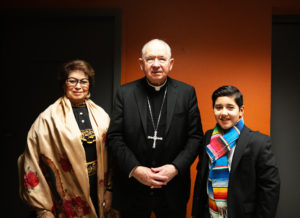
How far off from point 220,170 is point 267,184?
0.26m

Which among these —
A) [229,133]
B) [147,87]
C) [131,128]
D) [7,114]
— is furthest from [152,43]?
[7,114]

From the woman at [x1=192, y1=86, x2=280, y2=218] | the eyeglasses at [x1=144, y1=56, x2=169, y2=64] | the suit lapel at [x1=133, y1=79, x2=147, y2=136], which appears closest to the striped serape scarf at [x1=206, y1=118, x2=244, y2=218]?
the woman at [x1=192, y1=86, x2=280, y2=218]

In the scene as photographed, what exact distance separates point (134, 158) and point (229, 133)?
62cm

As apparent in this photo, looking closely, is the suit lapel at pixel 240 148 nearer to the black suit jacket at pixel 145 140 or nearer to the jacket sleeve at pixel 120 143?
the black suit jacket at pixel 145 140

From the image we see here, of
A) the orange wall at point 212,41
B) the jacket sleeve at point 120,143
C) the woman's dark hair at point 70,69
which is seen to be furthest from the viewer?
the orange wall at point 212,41

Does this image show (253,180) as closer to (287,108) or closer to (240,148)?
(240,148)

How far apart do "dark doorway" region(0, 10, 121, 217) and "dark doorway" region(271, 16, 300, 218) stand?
171 cm

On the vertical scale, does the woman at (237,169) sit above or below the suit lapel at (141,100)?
below

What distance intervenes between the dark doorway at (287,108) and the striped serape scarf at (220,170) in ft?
4.47

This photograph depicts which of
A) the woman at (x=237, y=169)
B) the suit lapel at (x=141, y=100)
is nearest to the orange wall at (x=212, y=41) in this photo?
the suit lapel at (x=141, y=100)

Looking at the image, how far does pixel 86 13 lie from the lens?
2416mm

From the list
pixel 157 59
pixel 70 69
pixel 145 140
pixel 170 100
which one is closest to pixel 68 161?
pixel 145 140

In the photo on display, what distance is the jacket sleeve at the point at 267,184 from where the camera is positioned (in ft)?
4.26

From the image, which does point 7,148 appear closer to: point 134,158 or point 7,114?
point 7,114
